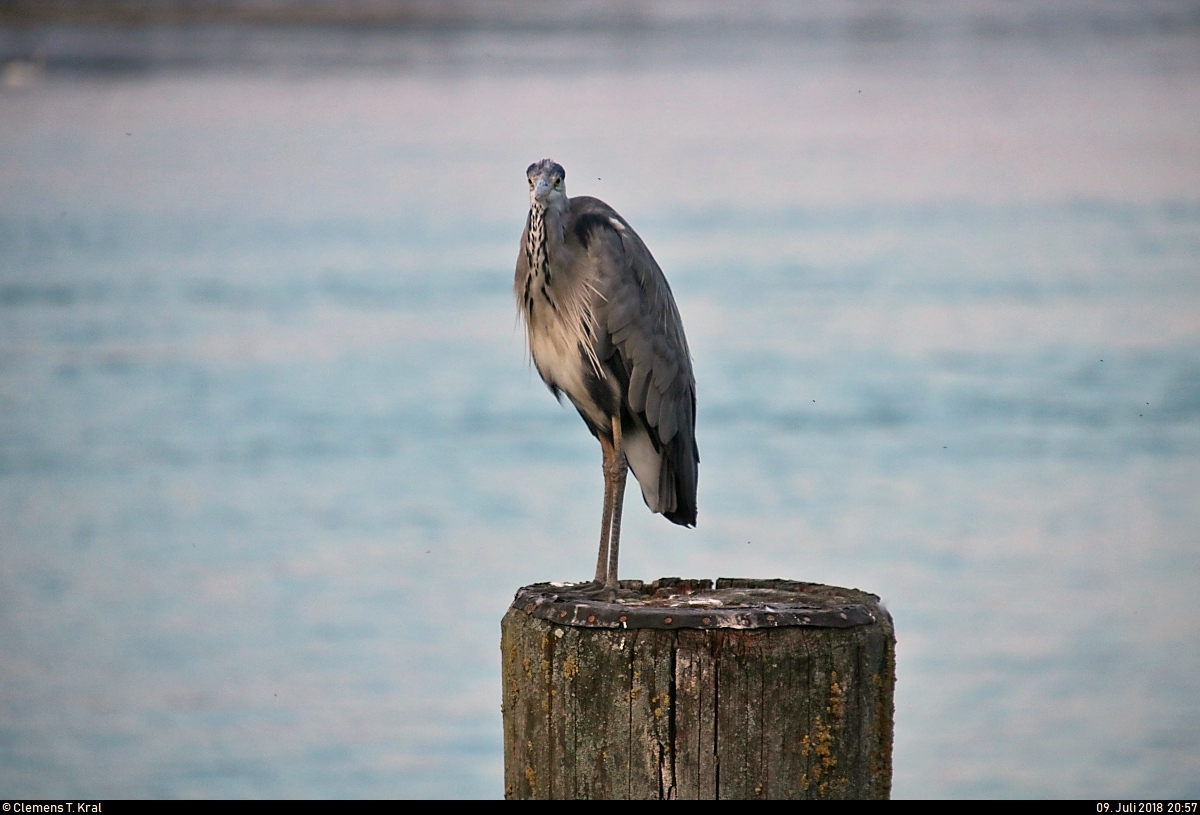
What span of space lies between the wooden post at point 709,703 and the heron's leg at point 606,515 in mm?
1111

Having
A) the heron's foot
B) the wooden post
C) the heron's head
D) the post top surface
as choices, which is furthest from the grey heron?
the wooden post

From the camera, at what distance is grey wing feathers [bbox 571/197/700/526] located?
556 centimetres

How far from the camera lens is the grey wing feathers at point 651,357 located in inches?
219

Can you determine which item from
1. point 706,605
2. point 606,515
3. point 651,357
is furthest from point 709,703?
point 651,357

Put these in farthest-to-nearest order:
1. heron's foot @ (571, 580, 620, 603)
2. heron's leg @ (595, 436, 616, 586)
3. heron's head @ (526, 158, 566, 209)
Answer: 1. heron's head @ (526, 158, 566, 209)
2. heron's leg @ (595, 436, 616, 586)
3. heron's foot @ (571, 580, 620, 603)

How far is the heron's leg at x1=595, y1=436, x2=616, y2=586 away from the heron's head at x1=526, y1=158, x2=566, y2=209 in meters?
0.82

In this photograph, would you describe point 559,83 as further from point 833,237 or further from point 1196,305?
point 1196,305

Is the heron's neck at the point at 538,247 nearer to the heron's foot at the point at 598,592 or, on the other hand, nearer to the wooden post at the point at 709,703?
the heron's foot at the point at 598,592

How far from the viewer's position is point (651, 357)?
5574mm

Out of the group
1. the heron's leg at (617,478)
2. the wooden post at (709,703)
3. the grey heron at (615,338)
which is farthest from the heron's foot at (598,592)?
the grey heron at (615,338)

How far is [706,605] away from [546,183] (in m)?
1.84

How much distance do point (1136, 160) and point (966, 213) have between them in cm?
421

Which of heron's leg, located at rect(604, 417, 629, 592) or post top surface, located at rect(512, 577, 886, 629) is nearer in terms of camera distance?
post top surface, located at rect(512, 577, 886, 629)

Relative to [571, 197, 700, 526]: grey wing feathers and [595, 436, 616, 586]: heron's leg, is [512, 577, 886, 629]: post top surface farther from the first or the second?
[571, 197, 700, 526]: grey wing feathers
